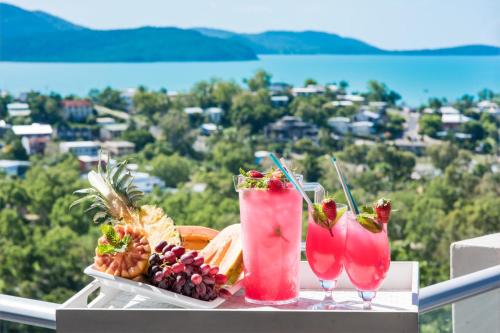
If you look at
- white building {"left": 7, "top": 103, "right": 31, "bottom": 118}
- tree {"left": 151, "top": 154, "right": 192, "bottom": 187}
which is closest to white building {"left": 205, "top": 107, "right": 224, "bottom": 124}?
tree {"left": 151, "top": 154, "right": 192, "bottom": 187}

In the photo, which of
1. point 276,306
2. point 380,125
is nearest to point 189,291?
point 276,306

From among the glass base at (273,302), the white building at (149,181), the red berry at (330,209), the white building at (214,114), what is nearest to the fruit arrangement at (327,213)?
the red berry at (330,209)

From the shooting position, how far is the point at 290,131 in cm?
2131

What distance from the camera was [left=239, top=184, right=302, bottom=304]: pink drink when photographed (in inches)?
40.3

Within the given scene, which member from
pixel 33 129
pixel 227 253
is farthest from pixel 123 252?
pixel 33 129

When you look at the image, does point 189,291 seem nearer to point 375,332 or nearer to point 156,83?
point 375,332

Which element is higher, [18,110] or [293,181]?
[293,181]

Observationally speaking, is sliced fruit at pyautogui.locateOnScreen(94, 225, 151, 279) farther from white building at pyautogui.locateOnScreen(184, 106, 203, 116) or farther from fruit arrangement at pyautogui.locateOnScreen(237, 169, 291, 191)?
white building at pyautogui.locateOnScreen(184, 106, 203, 116)

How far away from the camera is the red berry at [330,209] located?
992mm

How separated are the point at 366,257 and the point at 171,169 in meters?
20.6

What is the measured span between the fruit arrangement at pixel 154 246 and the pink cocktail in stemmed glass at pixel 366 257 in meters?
0.17

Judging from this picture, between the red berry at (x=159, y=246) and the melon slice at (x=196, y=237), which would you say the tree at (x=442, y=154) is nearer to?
the melon slice at (x=196, y=237)

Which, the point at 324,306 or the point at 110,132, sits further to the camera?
the point at 110,132

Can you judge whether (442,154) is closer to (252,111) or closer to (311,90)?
(311,90)
